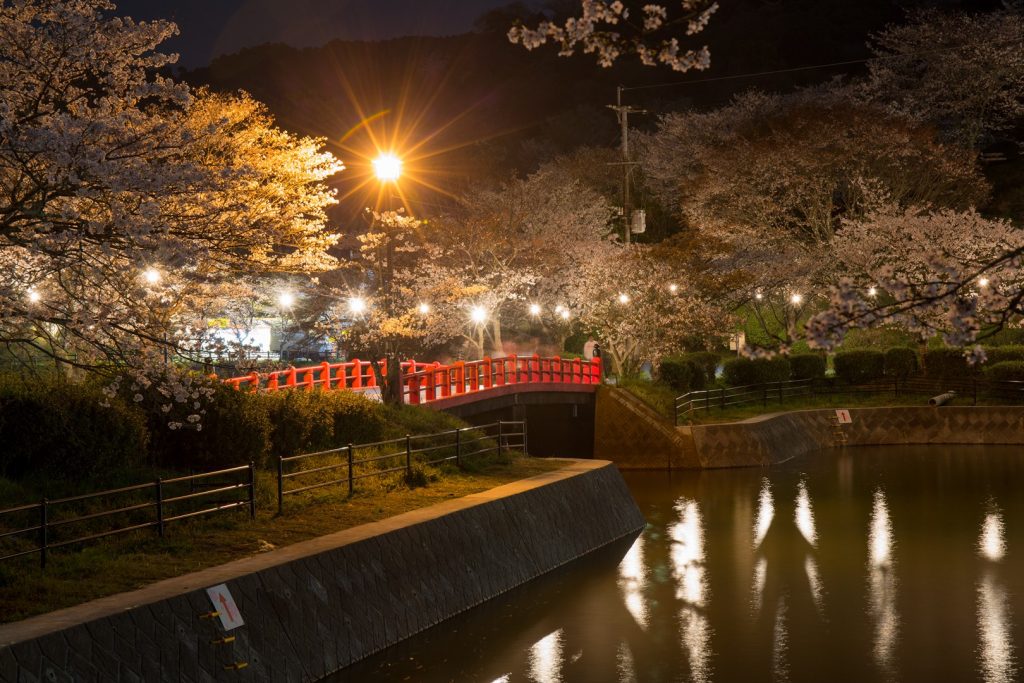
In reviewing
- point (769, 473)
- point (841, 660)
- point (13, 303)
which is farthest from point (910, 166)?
point (13, 303)

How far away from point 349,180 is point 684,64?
209ft

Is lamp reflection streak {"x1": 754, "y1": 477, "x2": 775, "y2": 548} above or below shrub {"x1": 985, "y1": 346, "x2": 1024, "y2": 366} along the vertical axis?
below

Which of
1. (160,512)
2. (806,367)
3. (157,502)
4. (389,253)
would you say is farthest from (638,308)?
(157,502)

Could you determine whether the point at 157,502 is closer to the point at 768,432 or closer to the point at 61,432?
the point at 61,432

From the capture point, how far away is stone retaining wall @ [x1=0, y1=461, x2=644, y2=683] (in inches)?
405

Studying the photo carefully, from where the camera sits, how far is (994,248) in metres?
42.1

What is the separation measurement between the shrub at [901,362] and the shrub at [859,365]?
0.88 feet

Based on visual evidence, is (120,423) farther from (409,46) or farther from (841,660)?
(409,46)

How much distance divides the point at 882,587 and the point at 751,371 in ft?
85.2

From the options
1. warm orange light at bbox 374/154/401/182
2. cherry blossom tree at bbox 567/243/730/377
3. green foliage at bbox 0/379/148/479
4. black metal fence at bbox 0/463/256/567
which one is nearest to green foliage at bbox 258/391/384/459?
black metal fence at bbox 0/463/256/567

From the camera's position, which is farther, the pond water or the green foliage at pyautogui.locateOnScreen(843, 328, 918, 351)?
the green foliage at pyautogui.locateOnScreen(843, 328, 918, 351)

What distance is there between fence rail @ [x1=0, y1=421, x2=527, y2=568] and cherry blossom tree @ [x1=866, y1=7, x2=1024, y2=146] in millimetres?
41021

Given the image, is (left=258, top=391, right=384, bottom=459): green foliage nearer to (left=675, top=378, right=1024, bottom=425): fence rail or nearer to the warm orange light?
the warm orange light

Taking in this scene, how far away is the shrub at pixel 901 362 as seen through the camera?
44.6 meters
